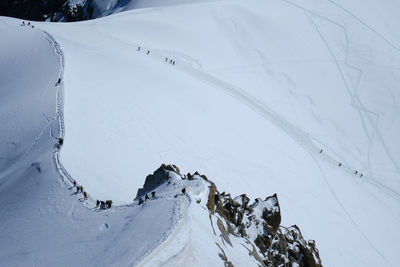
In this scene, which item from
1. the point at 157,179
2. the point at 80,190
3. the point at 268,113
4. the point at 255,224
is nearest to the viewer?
the point at 80,190

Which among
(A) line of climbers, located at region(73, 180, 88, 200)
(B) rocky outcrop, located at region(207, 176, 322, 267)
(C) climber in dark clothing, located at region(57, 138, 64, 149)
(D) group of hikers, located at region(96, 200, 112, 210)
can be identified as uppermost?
(B) rocky outcrop, located at region(207, 176, 322, 267)

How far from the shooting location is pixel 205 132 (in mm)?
32375

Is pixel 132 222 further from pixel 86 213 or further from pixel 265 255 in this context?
pixel 265 255

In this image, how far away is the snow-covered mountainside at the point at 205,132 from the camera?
16250mm

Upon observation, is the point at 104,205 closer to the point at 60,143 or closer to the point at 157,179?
the point at 157,179

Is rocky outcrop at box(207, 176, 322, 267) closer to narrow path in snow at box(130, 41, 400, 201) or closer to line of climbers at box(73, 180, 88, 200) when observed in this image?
line of climbers at box(73, 180, 88, 200)

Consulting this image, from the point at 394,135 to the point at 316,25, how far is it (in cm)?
1865

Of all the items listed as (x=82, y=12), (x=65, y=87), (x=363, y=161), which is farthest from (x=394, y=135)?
(x=82, y=12)

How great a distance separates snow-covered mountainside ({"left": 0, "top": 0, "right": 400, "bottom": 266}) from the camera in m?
16.2

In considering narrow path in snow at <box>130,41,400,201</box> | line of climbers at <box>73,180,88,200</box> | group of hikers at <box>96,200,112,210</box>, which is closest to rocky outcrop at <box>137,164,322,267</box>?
group of hikers at <box>96,200,112,210</box>

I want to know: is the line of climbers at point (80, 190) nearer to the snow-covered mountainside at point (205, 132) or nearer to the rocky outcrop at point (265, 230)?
the snow-covered mountainside at point (205, 132)

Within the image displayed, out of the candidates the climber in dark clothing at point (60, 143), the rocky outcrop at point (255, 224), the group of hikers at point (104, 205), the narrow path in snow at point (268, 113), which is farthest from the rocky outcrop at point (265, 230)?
the narrow path in snow at point (268, 113)

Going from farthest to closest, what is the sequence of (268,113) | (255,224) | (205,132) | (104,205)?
(268,113) → (205,132) → (255,224) → (104,205)

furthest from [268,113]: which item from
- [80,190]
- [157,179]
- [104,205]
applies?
[104,205]
